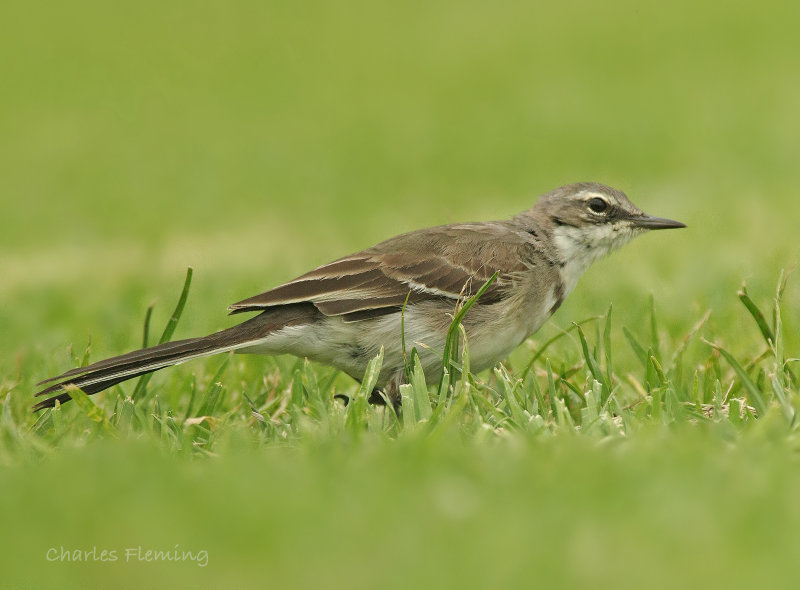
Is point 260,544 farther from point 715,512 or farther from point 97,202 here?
point 97,202

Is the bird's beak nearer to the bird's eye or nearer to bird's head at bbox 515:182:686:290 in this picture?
bird's head at bbox 515:182:686:290

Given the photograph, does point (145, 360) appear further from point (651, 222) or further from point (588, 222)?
point (651, 222)

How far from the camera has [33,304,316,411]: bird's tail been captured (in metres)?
6.35

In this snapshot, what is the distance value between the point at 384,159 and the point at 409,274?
10.9 metres

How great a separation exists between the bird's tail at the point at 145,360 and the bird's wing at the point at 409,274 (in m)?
0.18

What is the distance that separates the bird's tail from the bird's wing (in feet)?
0.59

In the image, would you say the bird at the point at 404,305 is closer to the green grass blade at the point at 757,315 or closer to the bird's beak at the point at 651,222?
the bird's beak at the point at 651,222

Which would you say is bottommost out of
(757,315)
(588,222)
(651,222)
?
(757,315)

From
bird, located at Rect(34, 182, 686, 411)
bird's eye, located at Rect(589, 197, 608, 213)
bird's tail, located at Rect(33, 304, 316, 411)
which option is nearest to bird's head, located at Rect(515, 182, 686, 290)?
bird's eye, located at Rect(589, 197, 608, 213)

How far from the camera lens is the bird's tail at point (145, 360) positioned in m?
6.35

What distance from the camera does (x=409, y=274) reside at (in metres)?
7.27

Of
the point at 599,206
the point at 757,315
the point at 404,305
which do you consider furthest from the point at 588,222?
the point at 404,305

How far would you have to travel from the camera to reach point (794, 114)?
17703 mm

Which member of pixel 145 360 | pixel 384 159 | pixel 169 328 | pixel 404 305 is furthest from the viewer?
pixel 384 159
